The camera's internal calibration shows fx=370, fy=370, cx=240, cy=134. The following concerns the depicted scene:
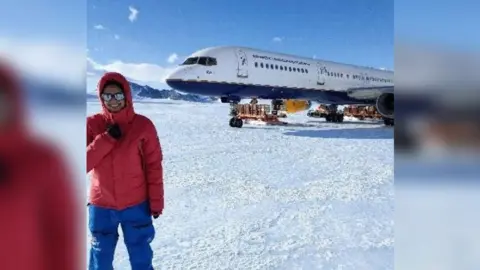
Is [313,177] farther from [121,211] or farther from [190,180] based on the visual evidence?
[121,211]

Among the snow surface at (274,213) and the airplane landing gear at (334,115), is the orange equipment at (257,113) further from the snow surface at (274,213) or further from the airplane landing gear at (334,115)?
the snow surface at (274,213)

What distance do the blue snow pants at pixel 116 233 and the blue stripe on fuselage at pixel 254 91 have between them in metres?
7.27

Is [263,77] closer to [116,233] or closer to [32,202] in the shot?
[116,233]

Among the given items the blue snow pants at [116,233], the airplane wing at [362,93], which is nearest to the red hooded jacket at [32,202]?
the blue snow pants at [116,233]

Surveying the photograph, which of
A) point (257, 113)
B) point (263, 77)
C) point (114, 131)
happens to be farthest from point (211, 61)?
point (114, 131)

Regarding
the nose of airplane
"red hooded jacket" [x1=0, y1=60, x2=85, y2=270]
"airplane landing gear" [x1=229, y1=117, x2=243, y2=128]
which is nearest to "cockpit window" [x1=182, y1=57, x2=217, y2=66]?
the nose of airplane

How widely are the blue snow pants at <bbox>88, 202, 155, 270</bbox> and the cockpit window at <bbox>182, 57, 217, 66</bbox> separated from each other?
7.62 meters

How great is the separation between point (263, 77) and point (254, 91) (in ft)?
1.45

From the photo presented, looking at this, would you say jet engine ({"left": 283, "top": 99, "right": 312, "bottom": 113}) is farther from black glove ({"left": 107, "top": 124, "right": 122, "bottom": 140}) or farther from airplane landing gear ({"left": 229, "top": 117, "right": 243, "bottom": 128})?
black glove ({"left": 107, "top": 124, "right": 122, "bottom": 140})

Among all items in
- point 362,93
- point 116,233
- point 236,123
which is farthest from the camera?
point 362,93

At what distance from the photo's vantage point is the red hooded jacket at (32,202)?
0.54 meters

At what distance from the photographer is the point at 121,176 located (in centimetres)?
129

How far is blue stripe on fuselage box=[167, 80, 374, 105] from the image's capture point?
8.56m

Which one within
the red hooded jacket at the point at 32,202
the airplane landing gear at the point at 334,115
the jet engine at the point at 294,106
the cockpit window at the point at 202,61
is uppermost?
the cockpit window at the point at 202,61
